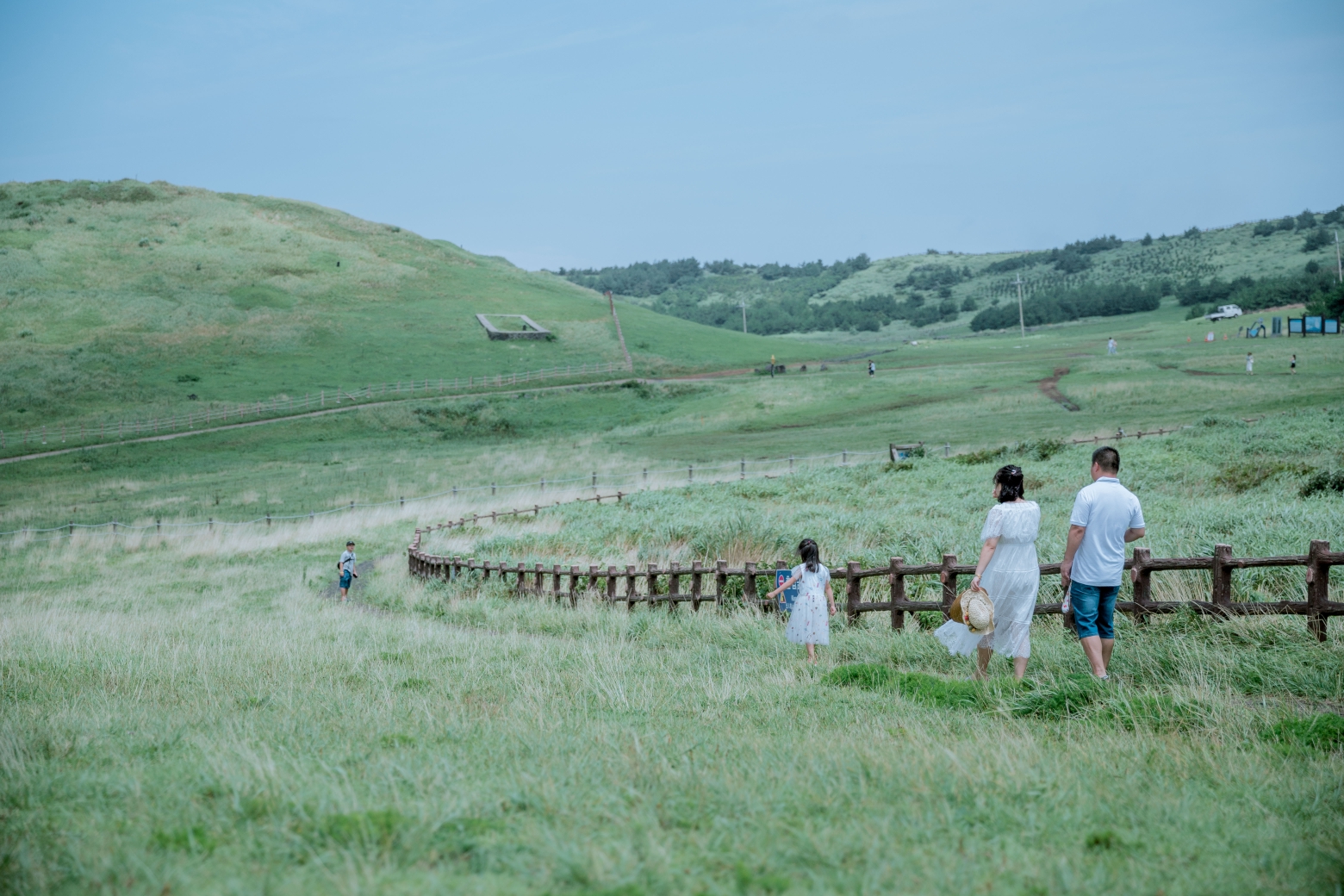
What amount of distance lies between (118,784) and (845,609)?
883 centimetres

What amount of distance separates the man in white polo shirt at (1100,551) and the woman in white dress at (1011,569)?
0.35 meters

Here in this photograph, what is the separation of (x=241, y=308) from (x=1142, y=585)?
330 feet

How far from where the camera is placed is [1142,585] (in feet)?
31.0

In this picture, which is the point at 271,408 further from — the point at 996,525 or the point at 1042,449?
the point at 996,525

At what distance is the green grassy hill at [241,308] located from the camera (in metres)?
76.8

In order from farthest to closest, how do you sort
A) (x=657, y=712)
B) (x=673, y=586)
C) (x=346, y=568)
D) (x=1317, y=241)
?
(x=1317, y=241) < (x=346, y=568) < (x=673, y=586) < (x=657, y=712)

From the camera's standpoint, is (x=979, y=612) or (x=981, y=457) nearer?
(x=979, y=612)

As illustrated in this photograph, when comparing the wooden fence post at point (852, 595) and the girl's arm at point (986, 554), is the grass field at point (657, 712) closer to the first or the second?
the wooden fence post at point (852, 595)

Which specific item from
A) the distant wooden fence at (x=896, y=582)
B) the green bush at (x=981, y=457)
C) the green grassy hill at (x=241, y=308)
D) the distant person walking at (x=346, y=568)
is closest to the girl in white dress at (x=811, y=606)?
the distant wooden fence at (x=896, y=582)

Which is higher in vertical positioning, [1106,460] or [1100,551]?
[1106,460]

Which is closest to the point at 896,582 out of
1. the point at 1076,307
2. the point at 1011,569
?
the point at 1011,569

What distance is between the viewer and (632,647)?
11.8m

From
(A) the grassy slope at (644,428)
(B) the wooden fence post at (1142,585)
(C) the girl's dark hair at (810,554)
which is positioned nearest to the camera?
(B) the wooden fence post at (1142,585)

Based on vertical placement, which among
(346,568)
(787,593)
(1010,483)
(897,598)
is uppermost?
(1010,483)
